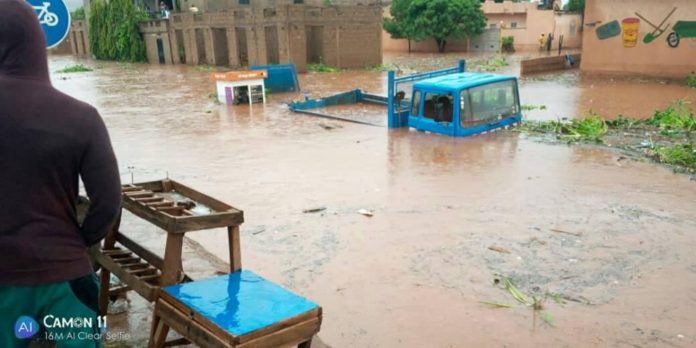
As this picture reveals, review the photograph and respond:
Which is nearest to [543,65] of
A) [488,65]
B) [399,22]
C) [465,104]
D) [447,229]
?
[488,65]

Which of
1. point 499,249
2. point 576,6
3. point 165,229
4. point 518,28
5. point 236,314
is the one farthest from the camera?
point 518,28

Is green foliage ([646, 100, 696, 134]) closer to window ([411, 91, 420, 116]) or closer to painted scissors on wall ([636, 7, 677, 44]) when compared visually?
window ([411, 91, 420, 116])

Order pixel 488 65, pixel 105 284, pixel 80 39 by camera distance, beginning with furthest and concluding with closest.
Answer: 1. pixel 80 39
2. pixel 488 65
3. pixel 105 284

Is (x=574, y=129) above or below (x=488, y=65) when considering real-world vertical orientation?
above

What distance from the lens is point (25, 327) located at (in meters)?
2.35

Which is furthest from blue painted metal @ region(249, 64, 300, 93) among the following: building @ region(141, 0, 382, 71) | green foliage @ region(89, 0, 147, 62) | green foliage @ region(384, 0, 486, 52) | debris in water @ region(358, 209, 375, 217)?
green foliage @ region(89, 0, 147, 62)

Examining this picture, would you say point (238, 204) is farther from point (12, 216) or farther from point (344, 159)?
point (12, 216)

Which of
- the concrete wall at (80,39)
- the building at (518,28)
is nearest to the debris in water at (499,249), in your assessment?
the building at (518,28)

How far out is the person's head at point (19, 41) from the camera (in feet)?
7.22

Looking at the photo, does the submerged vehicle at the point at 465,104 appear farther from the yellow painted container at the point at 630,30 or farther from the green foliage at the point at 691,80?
the yellow painted container at the point at 630,30

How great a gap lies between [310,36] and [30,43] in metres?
29.6

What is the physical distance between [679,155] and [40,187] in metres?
10.5

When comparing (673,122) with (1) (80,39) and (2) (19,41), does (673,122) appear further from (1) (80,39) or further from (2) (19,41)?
(1) (80,39)

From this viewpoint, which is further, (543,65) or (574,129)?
(543,65)
